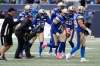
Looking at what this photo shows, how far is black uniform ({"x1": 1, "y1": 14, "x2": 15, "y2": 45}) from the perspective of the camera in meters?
18.7

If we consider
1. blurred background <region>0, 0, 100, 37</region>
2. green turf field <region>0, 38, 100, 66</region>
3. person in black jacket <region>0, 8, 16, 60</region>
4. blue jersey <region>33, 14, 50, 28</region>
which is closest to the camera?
green turf field <region>0, 38, 100, 66</region>

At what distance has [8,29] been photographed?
741 inches

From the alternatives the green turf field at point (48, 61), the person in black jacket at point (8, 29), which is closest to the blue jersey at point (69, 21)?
the green turf field at point (48, 61)

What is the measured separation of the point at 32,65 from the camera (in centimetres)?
1730

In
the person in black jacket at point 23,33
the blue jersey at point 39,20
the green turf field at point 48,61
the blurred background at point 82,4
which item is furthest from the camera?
the blurred background at point 82,4

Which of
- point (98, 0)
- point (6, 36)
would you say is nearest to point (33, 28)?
point (6, 36)

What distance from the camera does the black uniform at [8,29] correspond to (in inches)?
737

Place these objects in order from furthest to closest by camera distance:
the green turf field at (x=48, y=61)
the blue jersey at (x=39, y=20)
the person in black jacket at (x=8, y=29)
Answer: the blue jersey at (x=39, y=20), the person in black jacket at (x=8, y=29), the green turf field at (x=48, y=61)

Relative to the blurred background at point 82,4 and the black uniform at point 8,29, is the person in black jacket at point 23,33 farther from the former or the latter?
the blurred background at point 82,4

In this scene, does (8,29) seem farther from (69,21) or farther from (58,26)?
(69,21)

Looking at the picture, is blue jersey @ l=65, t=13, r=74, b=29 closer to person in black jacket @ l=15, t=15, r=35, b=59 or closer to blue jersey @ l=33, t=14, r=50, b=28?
blue jersey @ l=33, t=14, r=50, b=28

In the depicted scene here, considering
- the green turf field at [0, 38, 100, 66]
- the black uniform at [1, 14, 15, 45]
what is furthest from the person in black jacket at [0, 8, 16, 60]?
the green turf field at [0, 38, 100, 66]

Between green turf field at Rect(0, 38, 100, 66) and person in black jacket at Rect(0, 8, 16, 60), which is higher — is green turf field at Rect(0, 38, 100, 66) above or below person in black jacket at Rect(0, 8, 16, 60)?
below

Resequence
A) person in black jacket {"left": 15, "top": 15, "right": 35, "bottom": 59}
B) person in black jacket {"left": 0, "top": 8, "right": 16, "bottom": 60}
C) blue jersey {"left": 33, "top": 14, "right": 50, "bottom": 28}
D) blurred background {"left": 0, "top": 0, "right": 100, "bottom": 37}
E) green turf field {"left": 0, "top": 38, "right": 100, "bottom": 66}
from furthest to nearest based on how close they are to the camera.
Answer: blurred background {"left": 0, "top": 0, "right": 100, "bottom": 37} < blue jersey {"left": 33, "top": 14, "right": 50, "bottom": 28} < person in black jacket {"left": 15, "top": 15, "right": 35, "bottom": 59} < person in black jacket {"left": 0, "top": 8, "right": 16, "bottom": 60} < green turf field {"left": 0, "top": 38, "right": 100, "bottom": 66}
